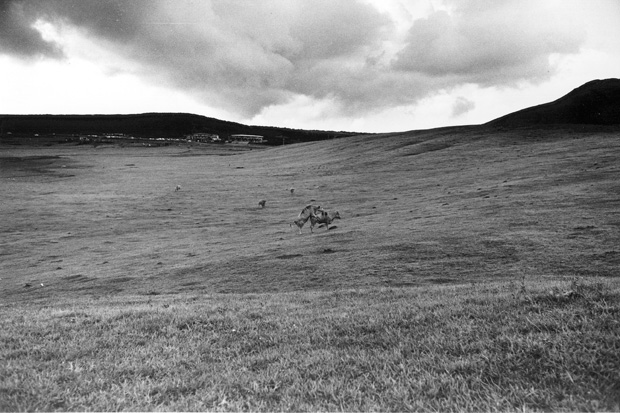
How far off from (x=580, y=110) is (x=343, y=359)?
11570cm

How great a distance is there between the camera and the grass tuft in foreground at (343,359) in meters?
6.18

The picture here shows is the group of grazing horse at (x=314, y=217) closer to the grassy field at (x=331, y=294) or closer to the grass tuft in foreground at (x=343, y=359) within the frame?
the grassy field at (x=331, y=294)

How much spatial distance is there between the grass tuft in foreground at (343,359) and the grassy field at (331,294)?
0.04 metres

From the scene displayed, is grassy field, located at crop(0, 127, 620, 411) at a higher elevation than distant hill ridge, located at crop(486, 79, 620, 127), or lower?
lower

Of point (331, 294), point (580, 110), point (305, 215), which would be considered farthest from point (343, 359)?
point (580, 110)

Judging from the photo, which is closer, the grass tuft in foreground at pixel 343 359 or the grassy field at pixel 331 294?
the grass tuft in foreground at pixel 343 359

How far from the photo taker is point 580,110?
10269 cm

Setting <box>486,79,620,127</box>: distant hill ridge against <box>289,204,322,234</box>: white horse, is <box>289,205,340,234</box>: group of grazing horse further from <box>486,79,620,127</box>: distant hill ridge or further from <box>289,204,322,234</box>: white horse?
<box>486,79,620,127</box>: distant hill ridge

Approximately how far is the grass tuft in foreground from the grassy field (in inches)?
1.4

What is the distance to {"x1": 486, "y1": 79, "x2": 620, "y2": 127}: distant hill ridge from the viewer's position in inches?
3819

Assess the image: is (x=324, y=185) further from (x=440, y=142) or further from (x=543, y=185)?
(x=440, y=142)

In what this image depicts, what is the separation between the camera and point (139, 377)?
7250mm

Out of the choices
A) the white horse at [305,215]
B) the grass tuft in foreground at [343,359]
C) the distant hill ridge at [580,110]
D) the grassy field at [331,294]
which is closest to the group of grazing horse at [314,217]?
the white horse at [305,215]

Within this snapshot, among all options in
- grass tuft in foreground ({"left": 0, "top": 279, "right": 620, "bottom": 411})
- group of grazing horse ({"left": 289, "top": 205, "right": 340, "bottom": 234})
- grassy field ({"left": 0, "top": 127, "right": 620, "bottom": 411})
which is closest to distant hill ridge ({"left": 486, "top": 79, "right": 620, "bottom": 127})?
grassy field ({"left": 0, "top": 127, "right": 620, "bottom": 411})
